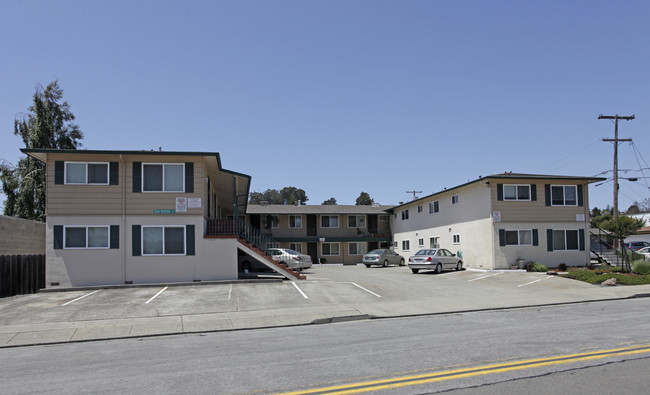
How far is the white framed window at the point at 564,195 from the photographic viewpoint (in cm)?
2833

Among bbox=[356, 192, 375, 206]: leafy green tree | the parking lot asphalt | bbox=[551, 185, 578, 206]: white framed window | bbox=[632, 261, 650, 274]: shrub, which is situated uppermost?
bbox=[356, 192, 375, 206]: leafy green tree

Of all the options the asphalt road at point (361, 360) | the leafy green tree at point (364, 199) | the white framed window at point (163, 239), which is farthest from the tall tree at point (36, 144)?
the leafy green tree at point (364, 199)

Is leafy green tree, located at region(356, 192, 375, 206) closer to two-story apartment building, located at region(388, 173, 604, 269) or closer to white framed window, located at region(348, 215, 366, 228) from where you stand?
white framed window, located at region(348, 215, 366, 228)

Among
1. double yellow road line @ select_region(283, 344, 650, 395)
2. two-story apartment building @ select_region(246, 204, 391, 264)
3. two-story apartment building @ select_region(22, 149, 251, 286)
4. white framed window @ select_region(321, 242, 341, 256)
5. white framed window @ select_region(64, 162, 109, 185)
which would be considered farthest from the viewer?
white framed window @ select_region(321, 242, 341, 256)

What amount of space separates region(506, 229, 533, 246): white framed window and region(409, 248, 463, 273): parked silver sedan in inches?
127

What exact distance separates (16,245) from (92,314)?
36.5ft

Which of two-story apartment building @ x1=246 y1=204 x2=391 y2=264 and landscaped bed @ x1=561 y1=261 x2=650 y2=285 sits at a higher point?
two-story apartment building @ x1=246 y1=204 x2=391 y2=264

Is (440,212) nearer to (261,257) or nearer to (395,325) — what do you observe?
(261,257)

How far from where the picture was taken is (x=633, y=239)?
2224 inches

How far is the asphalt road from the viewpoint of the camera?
20.7ft

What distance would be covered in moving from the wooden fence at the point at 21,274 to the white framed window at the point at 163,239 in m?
4.29

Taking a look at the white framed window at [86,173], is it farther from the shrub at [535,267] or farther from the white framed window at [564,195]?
the white framed window at [564,195]

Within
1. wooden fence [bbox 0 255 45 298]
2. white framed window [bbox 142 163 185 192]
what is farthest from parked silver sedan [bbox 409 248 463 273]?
wooden fence [bbox 0 255 45 298]

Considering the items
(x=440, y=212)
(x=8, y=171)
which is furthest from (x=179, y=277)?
(x=8, y=171)
